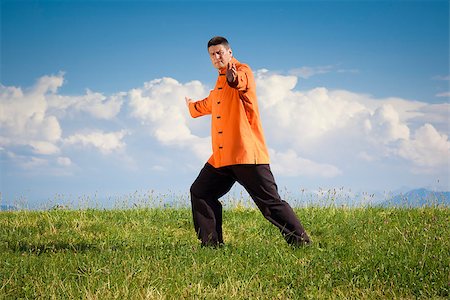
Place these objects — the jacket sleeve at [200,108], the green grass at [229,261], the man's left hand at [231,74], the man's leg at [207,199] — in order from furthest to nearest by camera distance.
Answer: the jacket sleeve at [200,108]
the man's leg at [207,199]
the man's left hand at [231,74]
the green grass at [229,261]

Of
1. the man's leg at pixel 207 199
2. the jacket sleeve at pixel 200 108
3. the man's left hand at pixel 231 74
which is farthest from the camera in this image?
the jacket sleeve at pixel 200 108

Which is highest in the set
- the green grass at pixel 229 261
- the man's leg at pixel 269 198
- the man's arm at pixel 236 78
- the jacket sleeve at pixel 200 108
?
the man's arm at pixel 236 78

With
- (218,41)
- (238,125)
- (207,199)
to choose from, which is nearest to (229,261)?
(207,199)

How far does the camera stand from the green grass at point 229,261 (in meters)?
5.28

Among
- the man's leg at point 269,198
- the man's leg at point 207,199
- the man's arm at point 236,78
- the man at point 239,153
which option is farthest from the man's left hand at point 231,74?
the man's leg at point 207,199

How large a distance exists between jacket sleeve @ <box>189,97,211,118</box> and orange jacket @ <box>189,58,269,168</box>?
1.71 ft

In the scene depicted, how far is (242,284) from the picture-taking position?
5.30 meters

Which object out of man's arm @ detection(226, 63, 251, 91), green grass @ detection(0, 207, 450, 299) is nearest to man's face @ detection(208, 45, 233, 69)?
man's arm @ detection(226, 63, 251, 91)

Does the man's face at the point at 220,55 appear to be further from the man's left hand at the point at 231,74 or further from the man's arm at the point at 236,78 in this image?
the man's left hand at the point at 231,74

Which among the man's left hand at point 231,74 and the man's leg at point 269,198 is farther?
the man's leg at point 269,198

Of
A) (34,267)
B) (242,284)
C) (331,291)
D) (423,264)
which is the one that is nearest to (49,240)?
(34,267)

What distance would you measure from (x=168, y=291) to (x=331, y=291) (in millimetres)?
1503

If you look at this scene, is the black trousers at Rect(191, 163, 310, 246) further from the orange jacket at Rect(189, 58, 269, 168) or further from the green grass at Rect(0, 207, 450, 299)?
the green grass at Rect(0, 207, 450, 299)

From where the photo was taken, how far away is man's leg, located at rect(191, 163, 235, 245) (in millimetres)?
7148
